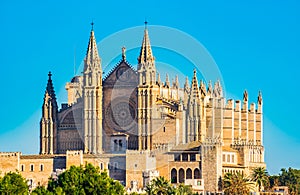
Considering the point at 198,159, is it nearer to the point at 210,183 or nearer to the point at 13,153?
the point at 210,183

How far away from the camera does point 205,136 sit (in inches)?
4528

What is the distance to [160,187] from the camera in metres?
101

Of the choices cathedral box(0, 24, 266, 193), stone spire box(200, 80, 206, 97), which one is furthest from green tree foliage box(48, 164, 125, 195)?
stone spire box(200, 80, 206, 97)

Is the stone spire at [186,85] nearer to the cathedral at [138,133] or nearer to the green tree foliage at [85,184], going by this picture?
the cathedral at [138,133]

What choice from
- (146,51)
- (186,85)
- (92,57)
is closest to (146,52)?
(146,51)

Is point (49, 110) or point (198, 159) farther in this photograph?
point (49, 110)

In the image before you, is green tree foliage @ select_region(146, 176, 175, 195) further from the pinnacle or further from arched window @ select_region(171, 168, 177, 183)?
the pinnacle

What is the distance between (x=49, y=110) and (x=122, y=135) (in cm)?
649

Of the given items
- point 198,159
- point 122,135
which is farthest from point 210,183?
point 122,135

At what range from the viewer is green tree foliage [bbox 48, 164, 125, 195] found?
84.1 meters

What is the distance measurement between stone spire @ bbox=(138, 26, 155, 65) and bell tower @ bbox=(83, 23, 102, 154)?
3928mm

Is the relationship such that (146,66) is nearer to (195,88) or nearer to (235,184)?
(195,88)

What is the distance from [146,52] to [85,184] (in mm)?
29474

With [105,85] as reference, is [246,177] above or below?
below
